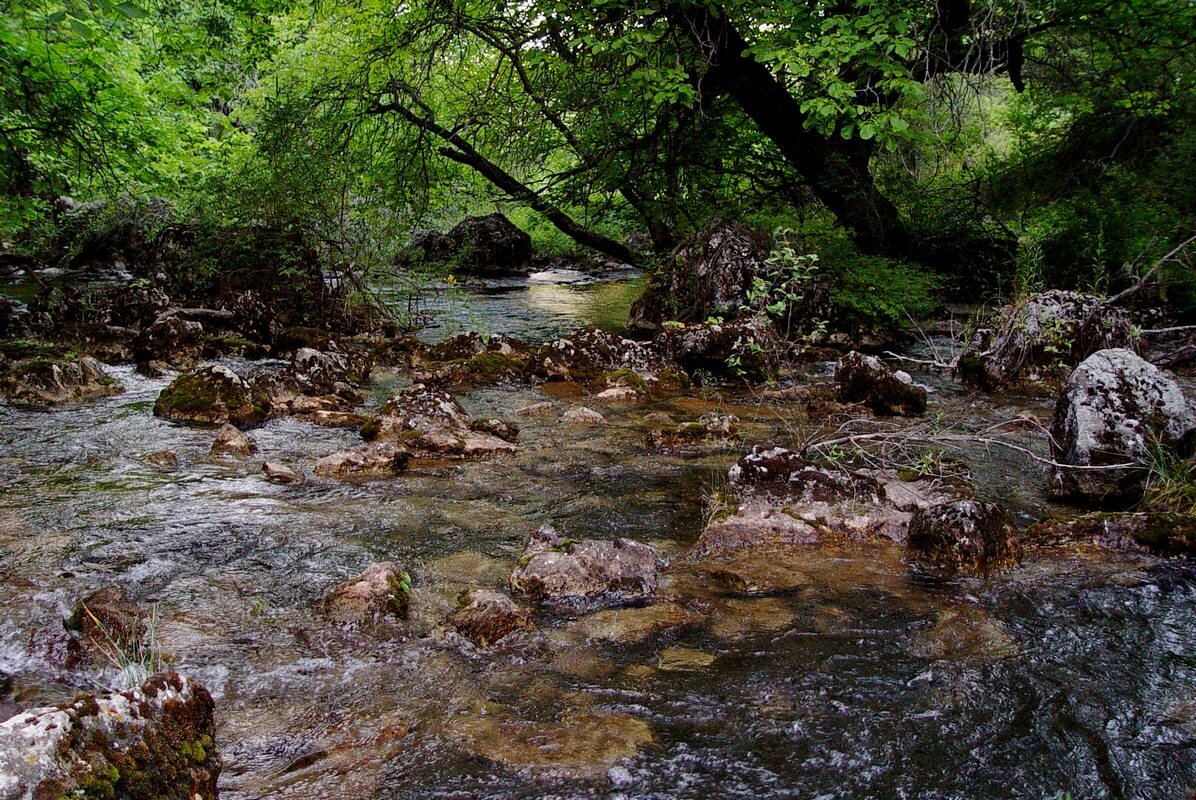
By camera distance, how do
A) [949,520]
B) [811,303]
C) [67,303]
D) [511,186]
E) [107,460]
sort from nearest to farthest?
1. [949,520]
2. [107,460]
3. [811,303]
4. [67,303]
5. [511,186]

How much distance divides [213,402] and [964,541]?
7607 mm

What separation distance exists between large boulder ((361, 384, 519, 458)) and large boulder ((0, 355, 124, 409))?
13.4 ft

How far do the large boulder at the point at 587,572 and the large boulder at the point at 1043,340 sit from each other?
21.3 ft

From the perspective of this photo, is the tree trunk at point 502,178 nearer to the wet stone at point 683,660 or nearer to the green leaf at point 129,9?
the green leaf at point 129,9

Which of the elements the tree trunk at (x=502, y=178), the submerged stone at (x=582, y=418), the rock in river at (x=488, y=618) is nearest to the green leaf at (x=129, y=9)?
the rock in river at (x=488, y=618)

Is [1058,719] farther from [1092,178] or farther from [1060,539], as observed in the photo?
[1092,178]

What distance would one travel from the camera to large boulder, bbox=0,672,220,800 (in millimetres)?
1947

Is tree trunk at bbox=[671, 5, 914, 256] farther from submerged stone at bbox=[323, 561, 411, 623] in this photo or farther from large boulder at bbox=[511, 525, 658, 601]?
submerged stone at bbox=[323, 561, 411, 623]

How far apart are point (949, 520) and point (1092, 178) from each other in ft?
44.9

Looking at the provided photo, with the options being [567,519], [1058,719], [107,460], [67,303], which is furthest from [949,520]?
[67,303]

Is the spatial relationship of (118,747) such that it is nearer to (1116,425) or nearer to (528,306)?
A: (1116,425)

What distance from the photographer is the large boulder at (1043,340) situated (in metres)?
9.25

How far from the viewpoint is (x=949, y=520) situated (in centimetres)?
461

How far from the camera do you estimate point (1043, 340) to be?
31.2ft
